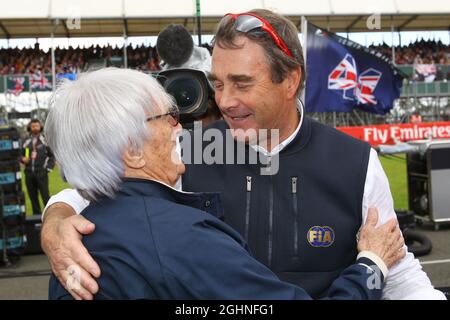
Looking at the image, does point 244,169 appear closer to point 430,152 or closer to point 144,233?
point 144,233

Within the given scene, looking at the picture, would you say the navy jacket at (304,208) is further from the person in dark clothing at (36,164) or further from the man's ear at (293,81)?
the person in dark clothing at (36,164)

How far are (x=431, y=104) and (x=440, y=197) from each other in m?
14.4

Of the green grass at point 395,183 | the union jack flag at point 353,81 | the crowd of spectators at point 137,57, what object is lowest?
the green grass at point 395,183

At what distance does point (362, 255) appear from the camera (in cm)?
157

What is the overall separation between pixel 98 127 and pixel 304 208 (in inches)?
29.4

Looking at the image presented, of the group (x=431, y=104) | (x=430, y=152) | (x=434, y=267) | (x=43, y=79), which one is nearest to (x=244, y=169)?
(x=434, y=267)

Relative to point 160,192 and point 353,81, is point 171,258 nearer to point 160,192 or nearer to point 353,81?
point 160,192

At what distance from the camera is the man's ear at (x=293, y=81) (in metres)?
1.93

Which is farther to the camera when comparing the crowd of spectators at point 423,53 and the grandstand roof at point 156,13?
the crowd of spectators at point 423,53

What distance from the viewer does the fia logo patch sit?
1.81 meters

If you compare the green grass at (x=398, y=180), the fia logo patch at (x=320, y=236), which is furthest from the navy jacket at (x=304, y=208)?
the green grass at (x=398, y=180)

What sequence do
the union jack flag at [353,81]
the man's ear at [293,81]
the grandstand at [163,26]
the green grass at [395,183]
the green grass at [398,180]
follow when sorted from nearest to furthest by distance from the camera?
1. the man's ear at [293,81]
2. the union jack flag at [353,81]
3. the green grass at [398,180]
4. the green grass at [395,183]
5. the grandstand at [163,26]

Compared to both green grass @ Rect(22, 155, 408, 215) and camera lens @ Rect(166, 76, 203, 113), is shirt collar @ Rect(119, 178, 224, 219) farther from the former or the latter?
green grass @ Rect(22, 155, 408, 215)

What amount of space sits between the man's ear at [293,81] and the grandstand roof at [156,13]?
14528 millimetres
